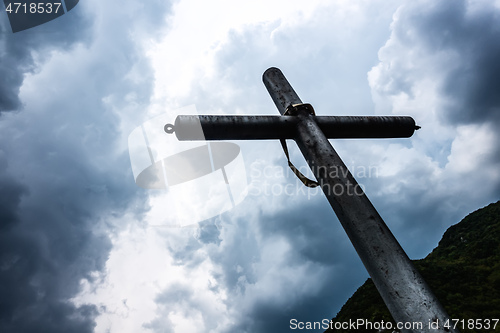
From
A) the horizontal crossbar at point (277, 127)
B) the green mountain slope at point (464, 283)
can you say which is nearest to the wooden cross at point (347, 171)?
the horizontal crossbar at point (277, 127)

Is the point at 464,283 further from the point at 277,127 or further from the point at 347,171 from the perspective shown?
the point at 277,127

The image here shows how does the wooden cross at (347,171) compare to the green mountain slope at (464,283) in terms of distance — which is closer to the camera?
the wooden cross at (347,171)

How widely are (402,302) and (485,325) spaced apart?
22135 mm

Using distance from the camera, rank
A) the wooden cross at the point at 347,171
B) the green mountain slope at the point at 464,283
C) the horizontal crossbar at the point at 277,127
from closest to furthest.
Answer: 1. the wooden cross at the point at 347,171
2. the horizontal crossbar at the point at 277,127
3. the green mountain slope at the point at 464,283

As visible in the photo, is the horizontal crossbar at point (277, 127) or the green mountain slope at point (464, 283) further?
the green mountain slope at point (464, 283)

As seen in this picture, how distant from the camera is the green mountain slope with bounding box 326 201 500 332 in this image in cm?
2061

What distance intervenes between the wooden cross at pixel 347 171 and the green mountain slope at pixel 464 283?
21407 millimetres

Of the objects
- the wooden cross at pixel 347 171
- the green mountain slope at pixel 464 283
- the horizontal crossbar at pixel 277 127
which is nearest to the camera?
the wooden cross at pixel 347 171

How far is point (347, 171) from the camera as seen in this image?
7.54 feet

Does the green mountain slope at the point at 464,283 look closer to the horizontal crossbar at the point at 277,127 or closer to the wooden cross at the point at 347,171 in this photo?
the horizontal crossbar at the point at 277,127

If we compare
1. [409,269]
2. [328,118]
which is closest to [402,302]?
[409,269]

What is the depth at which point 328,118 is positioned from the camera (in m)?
2.82

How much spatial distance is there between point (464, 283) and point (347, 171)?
29.8 meters

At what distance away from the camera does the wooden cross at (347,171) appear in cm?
160
